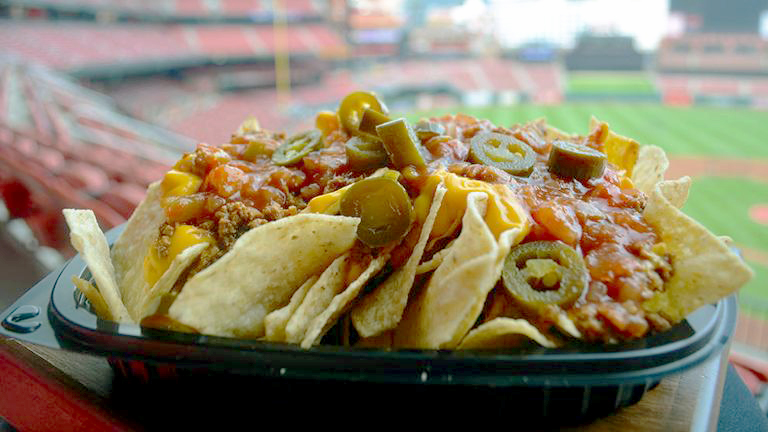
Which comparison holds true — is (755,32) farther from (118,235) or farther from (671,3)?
(118,235)

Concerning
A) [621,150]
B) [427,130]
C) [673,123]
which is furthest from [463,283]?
[673,123]

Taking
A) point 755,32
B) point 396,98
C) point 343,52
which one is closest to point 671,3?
Result: point 755,32

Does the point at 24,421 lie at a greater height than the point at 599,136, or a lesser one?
lesser

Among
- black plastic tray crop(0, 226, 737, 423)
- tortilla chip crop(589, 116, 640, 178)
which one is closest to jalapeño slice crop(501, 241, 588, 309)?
black plastic tray crop(0, 226, 737, 423)

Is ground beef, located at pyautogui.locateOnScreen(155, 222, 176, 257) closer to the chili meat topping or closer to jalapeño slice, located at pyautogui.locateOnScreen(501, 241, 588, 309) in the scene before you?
the chili meat topping

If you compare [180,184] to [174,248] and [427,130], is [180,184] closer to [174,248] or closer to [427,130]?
[174,248]

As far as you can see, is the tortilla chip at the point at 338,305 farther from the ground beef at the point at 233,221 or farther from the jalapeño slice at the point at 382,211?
the ground beef at the point at 233,221
